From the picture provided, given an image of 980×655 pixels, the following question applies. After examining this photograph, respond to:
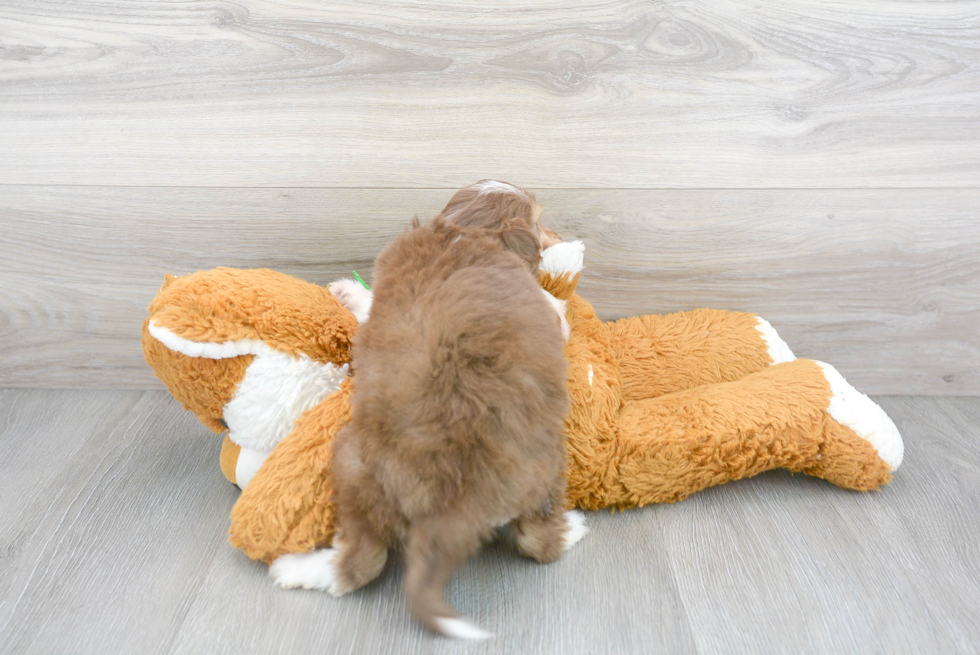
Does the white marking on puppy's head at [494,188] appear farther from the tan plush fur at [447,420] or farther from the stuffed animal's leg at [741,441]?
the stuffed animal's leg at [741,441]

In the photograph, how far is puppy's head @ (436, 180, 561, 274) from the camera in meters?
0.87

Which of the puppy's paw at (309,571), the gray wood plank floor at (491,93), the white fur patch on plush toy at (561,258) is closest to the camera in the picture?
the puppy's paw at (309,571)

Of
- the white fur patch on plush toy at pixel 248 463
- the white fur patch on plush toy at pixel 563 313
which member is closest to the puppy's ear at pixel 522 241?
the white fur patch on plush toy at pixel 563 313

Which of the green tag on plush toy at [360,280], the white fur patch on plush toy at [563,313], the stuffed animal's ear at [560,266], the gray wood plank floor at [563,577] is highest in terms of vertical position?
the stuffed animal's ear at [560,266]

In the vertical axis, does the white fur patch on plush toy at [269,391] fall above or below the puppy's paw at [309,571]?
above

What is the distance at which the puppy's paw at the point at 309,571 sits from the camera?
2.65ft

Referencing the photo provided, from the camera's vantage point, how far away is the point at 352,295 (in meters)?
1.03

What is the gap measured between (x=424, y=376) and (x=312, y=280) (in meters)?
0.57

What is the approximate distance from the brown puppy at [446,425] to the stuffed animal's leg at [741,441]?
0.15m

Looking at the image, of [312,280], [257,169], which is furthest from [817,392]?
[257,169]

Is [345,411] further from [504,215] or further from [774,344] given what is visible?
[774,344]

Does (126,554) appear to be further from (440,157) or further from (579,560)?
(440,157)

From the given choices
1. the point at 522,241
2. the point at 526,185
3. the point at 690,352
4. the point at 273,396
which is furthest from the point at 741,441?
the point at 273,396

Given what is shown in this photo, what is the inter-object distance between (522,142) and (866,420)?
2.30 ft
